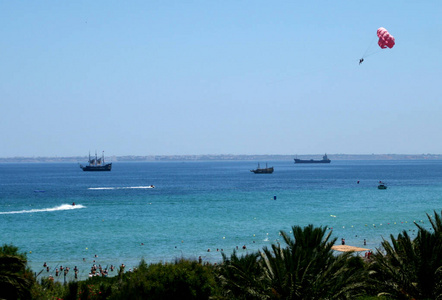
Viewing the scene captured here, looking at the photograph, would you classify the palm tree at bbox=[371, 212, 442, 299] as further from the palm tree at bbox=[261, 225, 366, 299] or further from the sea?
the sea

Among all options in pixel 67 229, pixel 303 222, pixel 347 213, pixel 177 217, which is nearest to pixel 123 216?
pixel 177 217

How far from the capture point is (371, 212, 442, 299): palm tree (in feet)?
74.1

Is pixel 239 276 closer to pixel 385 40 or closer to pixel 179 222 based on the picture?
pixel 385 40

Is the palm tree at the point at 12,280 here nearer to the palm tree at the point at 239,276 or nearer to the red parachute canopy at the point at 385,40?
the palm tree at the point at 239,276

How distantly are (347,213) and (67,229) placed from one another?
1805 inches

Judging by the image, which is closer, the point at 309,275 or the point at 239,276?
the point at 309,275

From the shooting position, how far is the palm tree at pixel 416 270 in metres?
22.6

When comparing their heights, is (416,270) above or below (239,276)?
above

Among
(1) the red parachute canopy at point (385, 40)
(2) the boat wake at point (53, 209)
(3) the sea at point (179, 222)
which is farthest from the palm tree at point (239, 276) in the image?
(2) the boat wake at point (53, 209)

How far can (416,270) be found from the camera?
2284 centimetres

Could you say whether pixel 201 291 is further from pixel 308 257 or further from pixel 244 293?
pixel 308 257

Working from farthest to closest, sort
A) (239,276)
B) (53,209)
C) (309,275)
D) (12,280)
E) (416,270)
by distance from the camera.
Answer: (53,209), (239,276), (416,270), (309,275), (12,280)

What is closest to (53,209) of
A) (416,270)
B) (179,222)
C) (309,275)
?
(179,222)

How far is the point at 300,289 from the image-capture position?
19422 millimetres
